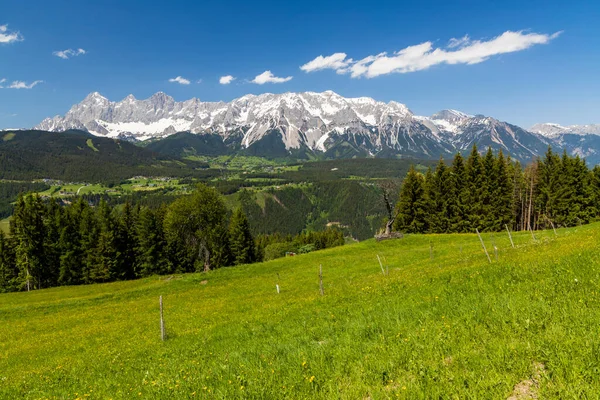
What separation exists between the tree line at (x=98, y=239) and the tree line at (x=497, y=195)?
152 ft

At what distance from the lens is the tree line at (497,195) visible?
7125cm

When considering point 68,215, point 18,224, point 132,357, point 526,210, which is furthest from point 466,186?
point 18,224

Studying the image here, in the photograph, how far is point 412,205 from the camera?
261ft

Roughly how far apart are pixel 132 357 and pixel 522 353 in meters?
18.0

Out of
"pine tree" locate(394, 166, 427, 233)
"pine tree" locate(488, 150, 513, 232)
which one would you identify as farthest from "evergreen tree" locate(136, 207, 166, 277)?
"pine tree" locate(488, 150, 513, 232)

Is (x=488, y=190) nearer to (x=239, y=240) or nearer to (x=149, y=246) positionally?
(x=239, y=240)

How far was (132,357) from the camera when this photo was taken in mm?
17266

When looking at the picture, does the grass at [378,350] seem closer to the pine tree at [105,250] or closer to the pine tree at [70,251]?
the pine tree at [105,250]

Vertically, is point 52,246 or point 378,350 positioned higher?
point 378,350

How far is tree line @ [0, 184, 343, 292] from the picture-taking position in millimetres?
67312

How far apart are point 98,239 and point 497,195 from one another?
90.8 metres

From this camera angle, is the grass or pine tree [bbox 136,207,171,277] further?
pine tree [bbox 136,207,171,277]

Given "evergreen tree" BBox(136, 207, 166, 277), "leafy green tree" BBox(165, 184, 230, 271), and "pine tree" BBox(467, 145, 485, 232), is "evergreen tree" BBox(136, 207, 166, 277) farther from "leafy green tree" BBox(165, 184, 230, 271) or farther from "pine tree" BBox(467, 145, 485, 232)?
"pine tree" BBox(467, 145, 485, 232)

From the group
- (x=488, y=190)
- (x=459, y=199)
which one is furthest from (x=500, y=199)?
(x=459, y=199)
